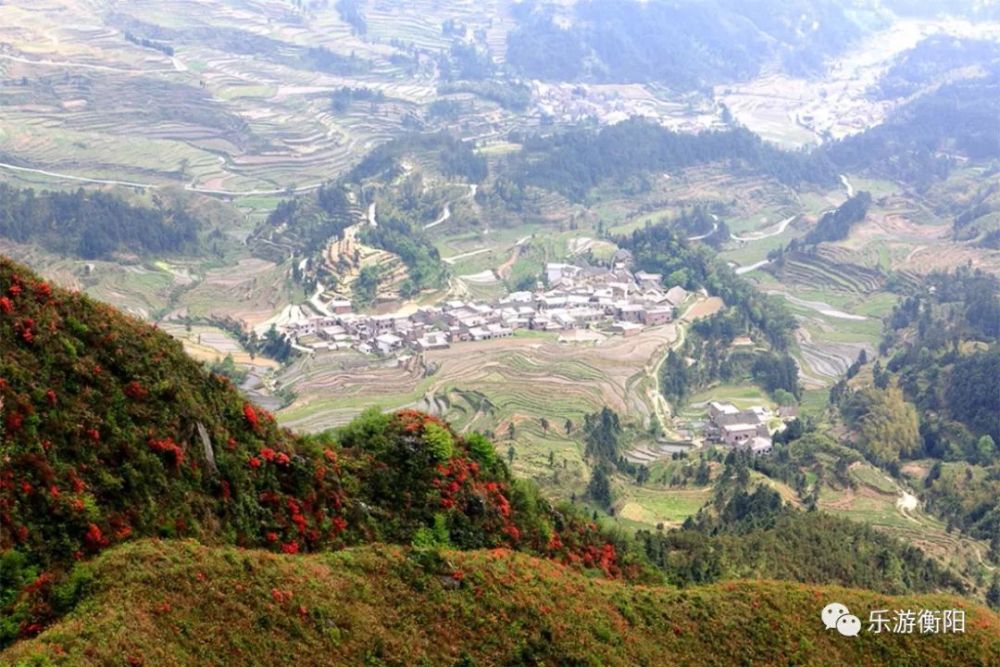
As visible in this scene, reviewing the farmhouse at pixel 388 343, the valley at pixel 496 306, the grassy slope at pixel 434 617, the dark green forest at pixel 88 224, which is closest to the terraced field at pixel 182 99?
the valley at pixel 496 306

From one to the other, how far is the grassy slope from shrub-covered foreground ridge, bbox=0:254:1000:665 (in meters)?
0.03

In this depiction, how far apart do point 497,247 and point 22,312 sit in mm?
46801

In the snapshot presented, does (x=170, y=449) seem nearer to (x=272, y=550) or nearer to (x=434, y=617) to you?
(x=272, y=550)

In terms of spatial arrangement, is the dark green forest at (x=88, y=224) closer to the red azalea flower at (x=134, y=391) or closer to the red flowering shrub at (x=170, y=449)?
the red azalea flower at (x=134, y=391)

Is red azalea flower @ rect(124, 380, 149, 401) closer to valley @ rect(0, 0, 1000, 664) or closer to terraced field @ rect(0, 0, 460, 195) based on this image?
valley @ rect(0, 0, 1000, 664)

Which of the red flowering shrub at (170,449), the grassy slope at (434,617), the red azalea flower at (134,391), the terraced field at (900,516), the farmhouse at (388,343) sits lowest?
the farmhouse at (388,343)

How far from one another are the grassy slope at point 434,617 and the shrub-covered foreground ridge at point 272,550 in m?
0.03

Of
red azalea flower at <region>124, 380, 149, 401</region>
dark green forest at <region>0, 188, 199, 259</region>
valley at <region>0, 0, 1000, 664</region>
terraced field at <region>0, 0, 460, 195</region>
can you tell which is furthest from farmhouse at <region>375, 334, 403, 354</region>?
red azalea flower at <region>124, 380, 149, 401</region>

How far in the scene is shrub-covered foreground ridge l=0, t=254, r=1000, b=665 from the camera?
10289 mm

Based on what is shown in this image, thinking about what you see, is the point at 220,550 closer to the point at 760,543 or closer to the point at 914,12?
the point at 760,543

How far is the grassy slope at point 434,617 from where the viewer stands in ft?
32.7

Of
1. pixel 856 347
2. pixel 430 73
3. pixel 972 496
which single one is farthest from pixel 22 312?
pixel 430 73

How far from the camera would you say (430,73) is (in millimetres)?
100438

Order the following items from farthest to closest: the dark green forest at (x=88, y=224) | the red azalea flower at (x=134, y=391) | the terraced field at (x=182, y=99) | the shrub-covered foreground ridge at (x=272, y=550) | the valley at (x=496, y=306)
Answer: the terraced field at (x=182, y=99), the dark green forest at (x=88, y=224), the valley at (x=496, y=306), the red azalea flower at (x=134, y=391), the shrub-covered foreground ridge at (x=272, y=550)
